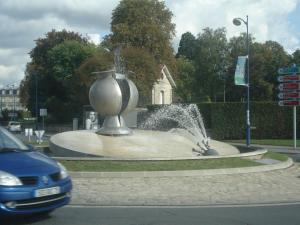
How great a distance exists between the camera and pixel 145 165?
1681 cm

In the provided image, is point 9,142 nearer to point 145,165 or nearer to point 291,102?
point 145,165

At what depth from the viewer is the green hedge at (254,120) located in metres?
45.9

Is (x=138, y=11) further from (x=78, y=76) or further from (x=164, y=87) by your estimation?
(x=164, y=87)

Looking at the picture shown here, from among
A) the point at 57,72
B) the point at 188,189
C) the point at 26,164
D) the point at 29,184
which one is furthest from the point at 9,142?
the point at 57,72

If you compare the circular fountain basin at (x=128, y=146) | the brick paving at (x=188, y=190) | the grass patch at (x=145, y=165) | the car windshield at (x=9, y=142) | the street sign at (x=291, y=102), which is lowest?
the brick paving at (x=188, y=190)

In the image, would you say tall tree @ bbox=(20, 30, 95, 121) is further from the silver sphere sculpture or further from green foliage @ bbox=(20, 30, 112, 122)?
the silver sphere sculpture

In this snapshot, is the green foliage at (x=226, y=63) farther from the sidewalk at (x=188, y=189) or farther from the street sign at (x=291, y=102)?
the sidewalk at (x=188, y=189)

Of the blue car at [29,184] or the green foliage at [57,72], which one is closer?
the blue car at [29,184]

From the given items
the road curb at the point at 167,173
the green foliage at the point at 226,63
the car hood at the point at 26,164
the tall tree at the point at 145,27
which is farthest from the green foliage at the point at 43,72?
→ the car hood at the point at 26,164

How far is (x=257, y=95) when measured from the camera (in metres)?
78.3

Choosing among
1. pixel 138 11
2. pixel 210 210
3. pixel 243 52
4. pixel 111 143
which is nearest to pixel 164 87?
pixel 243 52

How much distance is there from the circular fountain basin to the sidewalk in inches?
136

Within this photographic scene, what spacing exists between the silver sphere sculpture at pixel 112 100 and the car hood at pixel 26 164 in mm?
13288

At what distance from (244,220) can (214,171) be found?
6944mm
